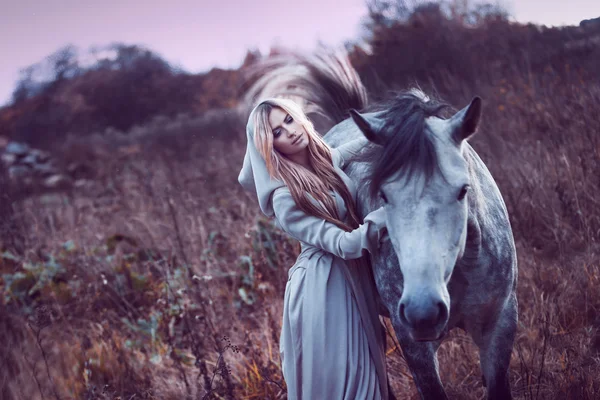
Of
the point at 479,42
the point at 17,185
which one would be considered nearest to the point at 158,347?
the point at 479,42

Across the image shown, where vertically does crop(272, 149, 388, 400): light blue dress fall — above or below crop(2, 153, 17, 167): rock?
below

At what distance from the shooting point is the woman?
6.24ft

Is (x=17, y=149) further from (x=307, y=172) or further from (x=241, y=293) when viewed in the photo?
(x=307, y=172)

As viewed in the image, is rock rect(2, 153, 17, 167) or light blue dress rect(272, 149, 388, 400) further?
rock rect(2, 153, 17, 167)

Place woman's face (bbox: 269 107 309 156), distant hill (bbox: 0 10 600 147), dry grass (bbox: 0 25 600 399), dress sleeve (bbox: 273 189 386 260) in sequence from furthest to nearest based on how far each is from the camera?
distant hill (bbox: 0 10 600 147)
dry grass (bbox: 0 25 600 399)
woman's face (bbox: 269 107 309 156)
dress sleeve (bbox: 273 189 386 260)

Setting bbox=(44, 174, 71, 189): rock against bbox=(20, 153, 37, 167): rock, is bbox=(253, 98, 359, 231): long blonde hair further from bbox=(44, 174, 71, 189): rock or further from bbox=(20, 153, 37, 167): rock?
bbox=(20, 153, 37, 167): rock

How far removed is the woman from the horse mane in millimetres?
229

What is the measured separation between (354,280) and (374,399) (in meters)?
0.49

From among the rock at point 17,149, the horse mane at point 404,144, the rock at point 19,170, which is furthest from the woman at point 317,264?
the rock at point 17,149

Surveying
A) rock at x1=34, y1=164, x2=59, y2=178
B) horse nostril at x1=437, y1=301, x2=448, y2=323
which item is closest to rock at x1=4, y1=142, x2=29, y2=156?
rock at x1=34, y1=164, x2=59, y2=178

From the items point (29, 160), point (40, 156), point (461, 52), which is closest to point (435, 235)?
point (461, 52)

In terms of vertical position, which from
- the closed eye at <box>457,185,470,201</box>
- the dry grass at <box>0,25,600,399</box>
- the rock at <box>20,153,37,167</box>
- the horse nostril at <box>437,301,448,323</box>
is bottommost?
the dry grass at <box>0,25,600,399</box>

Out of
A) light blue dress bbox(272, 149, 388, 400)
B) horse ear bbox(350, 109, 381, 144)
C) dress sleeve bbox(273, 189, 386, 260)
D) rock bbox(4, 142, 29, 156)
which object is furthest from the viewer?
rock bbox(4, 142, 29, 156)

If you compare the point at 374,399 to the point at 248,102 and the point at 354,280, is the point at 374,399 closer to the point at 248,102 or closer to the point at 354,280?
the point at 354,280
